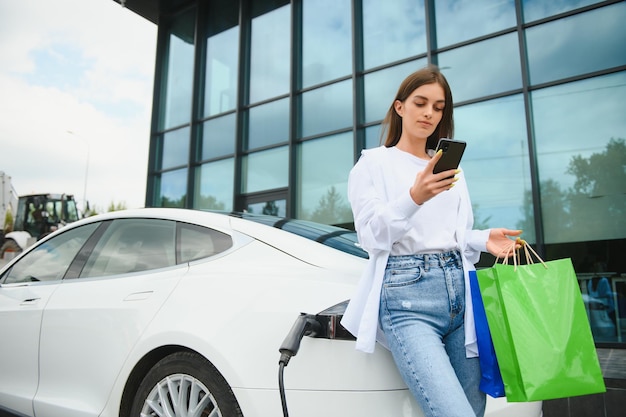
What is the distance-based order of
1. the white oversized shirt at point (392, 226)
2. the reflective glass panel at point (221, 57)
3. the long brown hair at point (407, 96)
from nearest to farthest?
1. the white oversized shirt at point (392, 226)
2. the long brown hair at point (407, 96)
3. the reflective glass panel at point (221, 57)

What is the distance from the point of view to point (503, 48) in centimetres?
757

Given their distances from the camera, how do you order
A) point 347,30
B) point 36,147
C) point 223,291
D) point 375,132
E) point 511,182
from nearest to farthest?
point 223,291 < point 511,182 < point 375,132 < point 347,30 < point 36,147

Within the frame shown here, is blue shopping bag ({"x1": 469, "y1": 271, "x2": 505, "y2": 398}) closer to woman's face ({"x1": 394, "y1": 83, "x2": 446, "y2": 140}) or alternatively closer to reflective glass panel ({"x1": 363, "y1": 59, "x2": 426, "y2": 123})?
woman's face ({"x1": 394, "y1": 83, "x2": 446, "y2": 140})

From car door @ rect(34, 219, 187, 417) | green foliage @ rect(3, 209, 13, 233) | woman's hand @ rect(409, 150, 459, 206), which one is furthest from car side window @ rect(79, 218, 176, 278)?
green foliage @ rect(3, 209, 13, 233)

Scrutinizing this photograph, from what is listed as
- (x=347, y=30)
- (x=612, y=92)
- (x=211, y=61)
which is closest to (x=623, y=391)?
(x=612, y=92)

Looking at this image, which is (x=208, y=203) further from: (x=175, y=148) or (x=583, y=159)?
(x=583, y=159)

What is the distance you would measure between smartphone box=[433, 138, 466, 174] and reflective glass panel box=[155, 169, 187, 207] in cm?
1061

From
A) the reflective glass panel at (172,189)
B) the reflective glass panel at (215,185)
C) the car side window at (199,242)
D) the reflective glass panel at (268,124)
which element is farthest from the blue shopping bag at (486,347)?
the reflective glass panel at (172,189)

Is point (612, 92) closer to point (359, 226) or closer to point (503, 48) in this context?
point (503, 48)

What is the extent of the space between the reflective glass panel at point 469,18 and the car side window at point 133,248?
275 inches

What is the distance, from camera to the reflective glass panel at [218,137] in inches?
424

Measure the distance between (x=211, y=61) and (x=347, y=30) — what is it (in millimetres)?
3967

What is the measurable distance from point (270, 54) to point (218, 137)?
7.24 feet

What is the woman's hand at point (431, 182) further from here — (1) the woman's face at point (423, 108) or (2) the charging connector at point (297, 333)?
(2) the charging connector at point (297, 333)
